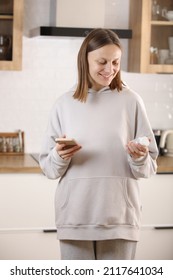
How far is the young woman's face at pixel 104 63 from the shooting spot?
179cm

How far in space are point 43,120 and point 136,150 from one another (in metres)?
1.69

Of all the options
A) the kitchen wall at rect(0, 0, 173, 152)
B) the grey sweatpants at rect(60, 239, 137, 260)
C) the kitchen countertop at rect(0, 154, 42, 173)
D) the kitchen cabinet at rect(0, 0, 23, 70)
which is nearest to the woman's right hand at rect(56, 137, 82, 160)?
the grey sweatpants at rect(60, 239, 137, 260)

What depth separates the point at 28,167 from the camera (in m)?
2.85

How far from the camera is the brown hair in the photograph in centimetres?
180

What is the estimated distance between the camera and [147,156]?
1783 mm

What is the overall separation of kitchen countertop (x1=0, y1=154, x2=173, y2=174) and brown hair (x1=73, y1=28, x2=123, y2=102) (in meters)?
1.07

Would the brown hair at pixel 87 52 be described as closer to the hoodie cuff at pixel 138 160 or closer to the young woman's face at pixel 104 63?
the young woman's face at pixel 104 63

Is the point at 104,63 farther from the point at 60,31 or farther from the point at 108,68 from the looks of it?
the point at 60,31

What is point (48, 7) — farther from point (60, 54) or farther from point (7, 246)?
point (7, 246)

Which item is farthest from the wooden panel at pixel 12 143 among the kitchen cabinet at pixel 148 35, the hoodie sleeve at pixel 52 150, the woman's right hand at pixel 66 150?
the woman's right hand at pixel 66 150

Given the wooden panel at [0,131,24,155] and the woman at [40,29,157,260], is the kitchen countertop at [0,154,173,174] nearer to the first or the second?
the wooden panel at [0,131,24,155]

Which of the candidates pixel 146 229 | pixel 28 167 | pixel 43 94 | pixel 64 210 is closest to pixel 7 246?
pixel 28 167

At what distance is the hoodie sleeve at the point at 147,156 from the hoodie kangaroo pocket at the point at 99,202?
0.18ft
